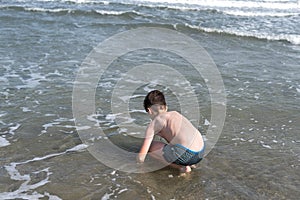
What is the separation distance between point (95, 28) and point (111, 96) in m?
5.94

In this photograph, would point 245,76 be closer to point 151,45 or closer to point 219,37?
point 151,45

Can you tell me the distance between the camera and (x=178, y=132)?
4.41 meters

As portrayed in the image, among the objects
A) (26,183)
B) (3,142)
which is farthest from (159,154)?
(3,142)

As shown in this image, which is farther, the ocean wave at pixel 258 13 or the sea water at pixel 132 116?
the ocean wave at pixel 258 13

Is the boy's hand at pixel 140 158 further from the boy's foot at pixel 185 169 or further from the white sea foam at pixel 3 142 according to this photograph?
the white sea foam at pixel 3 142

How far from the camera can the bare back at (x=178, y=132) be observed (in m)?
4.38

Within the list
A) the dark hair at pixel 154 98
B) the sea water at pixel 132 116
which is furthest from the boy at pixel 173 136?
the sea water at pixel 132 116

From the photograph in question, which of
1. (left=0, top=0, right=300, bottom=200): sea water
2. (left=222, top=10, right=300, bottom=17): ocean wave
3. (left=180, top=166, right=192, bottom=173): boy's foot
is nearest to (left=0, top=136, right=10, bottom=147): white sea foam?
(left=0, top=0, right=300, bottom=200): sea water

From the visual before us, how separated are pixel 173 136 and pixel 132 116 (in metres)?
1.71

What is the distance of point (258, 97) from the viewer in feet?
22.3

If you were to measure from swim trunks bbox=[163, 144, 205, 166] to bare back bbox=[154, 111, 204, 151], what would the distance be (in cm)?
5

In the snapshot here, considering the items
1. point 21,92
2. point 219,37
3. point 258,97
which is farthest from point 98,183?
point 219,37

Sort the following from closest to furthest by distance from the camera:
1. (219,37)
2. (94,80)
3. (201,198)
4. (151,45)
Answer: (201,198) < (94,80) < (151,45) < (219,37)

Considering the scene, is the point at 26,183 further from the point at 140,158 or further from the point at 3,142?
the point at 140,158
